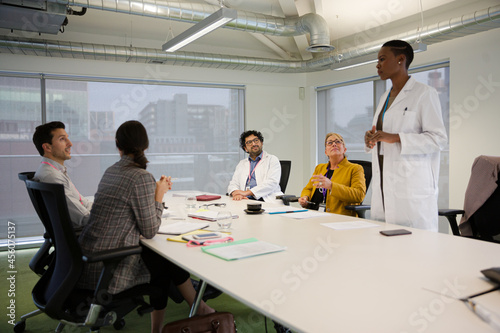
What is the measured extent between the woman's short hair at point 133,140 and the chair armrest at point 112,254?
47 cm

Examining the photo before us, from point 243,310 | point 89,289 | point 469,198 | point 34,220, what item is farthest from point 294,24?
point 34,220

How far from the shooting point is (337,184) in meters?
3.19

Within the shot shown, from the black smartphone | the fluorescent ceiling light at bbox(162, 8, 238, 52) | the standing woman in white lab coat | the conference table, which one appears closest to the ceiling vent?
the fluorescent ceiling light at bbox(162, 8, 238, 52)

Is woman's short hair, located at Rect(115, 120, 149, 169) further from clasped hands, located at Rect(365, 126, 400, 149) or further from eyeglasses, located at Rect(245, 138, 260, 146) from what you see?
eyeglasses, located at Rect(245, 138, 260, 146)

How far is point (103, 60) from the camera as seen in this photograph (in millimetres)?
5863

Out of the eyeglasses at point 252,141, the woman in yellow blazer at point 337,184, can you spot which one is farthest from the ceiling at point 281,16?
the woman in yellow blazer at point 337,184

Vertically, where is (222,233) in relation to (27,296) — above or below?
above

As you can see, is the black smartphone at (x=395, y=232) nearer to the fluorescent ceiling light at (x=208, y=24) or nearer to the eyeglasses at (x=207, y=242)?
the eyeglasses at (x=207, y=242)

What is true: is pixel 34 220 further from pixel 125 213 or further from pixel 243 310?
pixel 125 213

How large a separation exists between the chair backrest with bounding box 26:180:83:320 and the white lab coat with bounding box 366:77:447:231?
175cm

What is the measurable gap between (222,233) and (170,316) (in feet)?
4.17

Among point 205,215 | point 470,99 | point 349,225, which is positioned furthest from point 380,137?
point 470,99

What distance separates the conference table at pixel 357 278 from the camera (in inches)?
41.3

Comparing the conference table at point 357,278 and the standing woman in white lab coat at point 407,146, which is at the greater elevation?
the standing woman in white lab coat at point 407,146
